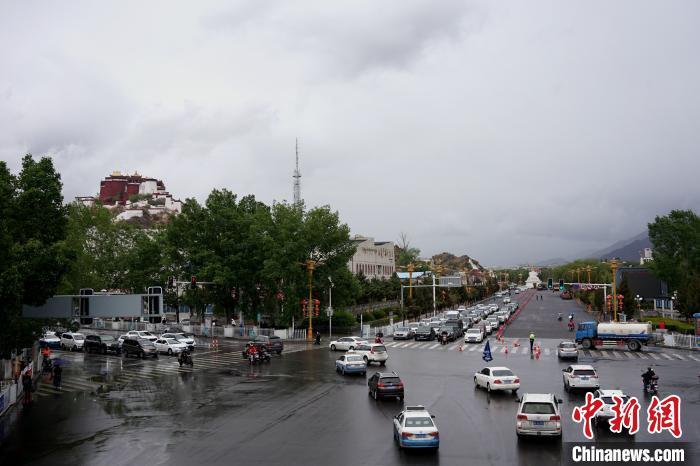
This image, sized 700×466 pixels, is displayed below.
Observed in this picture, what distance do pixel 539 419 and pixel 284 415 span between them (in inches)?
406

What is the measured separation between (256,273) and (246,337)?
768 centimetres

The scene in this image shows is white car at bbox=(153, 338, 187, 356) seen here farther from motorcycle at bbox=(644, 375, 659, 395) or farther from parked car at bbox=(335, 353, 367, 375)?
motorcycle at bbox=(644, 375, 659, 395)

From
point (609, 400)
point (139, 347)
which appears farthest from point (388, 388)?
point (139, 347)

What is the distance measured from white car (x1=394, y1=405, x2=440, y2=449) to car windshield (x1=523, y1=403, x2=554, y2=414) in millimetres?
3200

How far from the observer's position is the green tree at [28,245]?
27391mm

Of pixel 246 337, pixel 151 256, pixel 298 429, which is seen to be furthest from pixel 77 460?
pixel 151 256

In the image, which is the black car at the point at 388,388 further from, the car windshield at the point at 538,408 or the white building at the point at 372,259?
the white building at the point at 372,259

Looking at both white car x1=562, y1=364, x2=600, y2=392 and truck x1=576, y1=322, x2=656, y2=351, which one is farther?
truck x1=576, y1=322, x2=656, y2=351

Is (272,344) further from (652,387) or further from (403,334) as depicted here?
(652,387)

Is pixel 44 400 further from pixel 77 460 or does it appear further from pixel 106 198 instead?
pixel 106 198

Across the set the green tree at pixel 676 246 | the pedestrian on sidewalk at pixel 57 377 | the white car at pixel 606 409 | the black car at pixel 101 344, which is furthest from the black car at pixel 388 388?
the green tree at pixel 676 246

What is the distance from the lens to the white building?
136 metres

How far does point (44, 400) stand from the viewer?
30.8 metres

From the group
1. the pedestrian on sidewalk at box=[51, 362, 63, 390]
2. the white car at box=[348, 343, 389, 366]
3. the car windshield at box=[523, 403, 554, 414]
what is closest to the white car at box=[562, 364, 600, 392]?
the car windshield at box=[523, 403, 554, 414]
